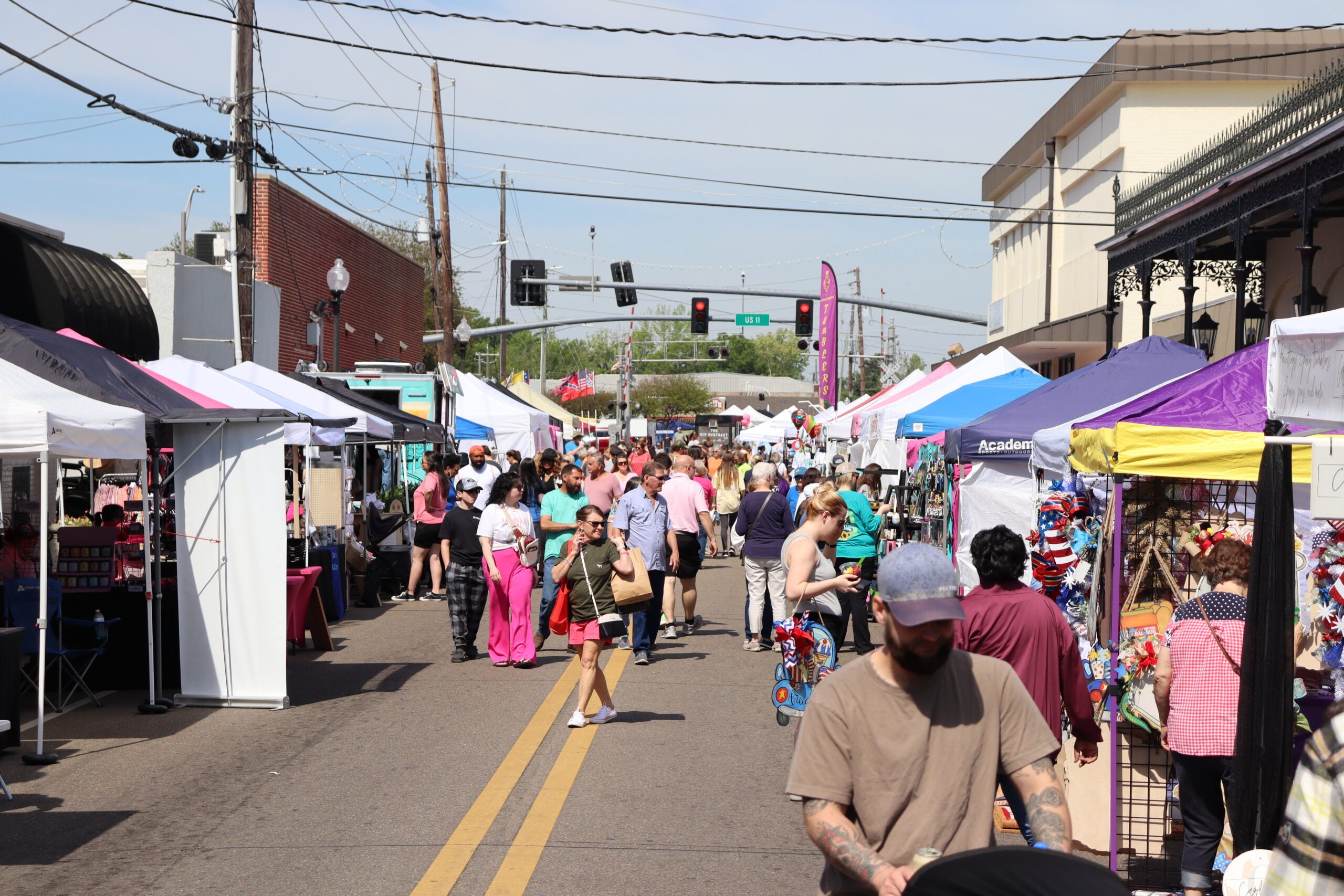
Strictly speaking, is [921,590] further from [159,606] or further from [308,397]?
[308,397]

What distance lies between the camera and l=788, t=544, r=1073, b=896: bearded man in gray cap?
339cm

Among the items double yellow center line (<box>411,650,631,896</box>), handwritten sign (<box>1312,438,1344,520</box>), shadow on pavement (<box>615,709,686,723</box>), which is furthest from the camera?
shadow on pavement (<box>615,709,686,723</box>)

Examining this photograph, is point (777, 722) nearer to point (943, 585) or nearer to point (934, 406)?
point (943, 585)

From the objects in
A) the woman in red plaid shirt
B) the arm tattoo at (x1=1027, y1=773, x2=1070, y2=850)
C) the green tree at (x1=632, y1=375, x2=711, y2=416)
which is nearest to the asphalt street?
the woman in red plaid shirt

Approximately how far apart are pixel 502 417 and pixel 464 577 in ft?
55.8

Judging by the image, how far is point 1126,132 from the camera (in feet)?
99.8

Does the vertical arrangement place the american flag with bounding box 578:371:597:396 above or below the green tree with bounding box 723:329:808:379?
below

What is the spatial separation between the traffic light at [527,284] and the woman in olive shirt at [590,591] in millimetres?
22477

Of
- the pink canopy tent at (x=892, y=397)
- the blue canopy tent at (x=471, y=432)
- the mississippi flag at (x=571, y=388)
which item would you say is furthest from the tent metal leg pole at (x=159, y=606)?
the mississippi flag at (x=571, y=388)

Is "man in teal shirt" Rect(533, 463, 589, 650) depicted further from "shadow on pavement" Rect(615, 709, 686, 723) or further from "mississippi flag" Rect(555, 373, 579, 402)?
"mississippi flag" Rect(555, 373, 579, 402)

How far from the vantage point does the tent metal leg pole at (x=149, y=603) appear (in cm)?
1049

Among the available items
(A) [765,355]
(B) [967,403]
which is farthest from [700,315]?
(A) [765,355]

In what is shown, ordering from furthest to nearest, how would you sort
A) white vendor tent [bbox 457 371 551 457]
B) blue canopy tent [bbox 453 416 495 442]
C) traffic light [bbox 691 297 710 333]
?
traffic light [bbox 691 297 710 333] → white vendor tent [bbox 457 371 551 457] → blue canopy tent [bbox 453 416 495 442]

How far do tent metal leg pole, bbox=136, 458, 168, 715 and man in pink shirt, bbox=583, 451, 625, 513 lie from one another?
17.0 feet
